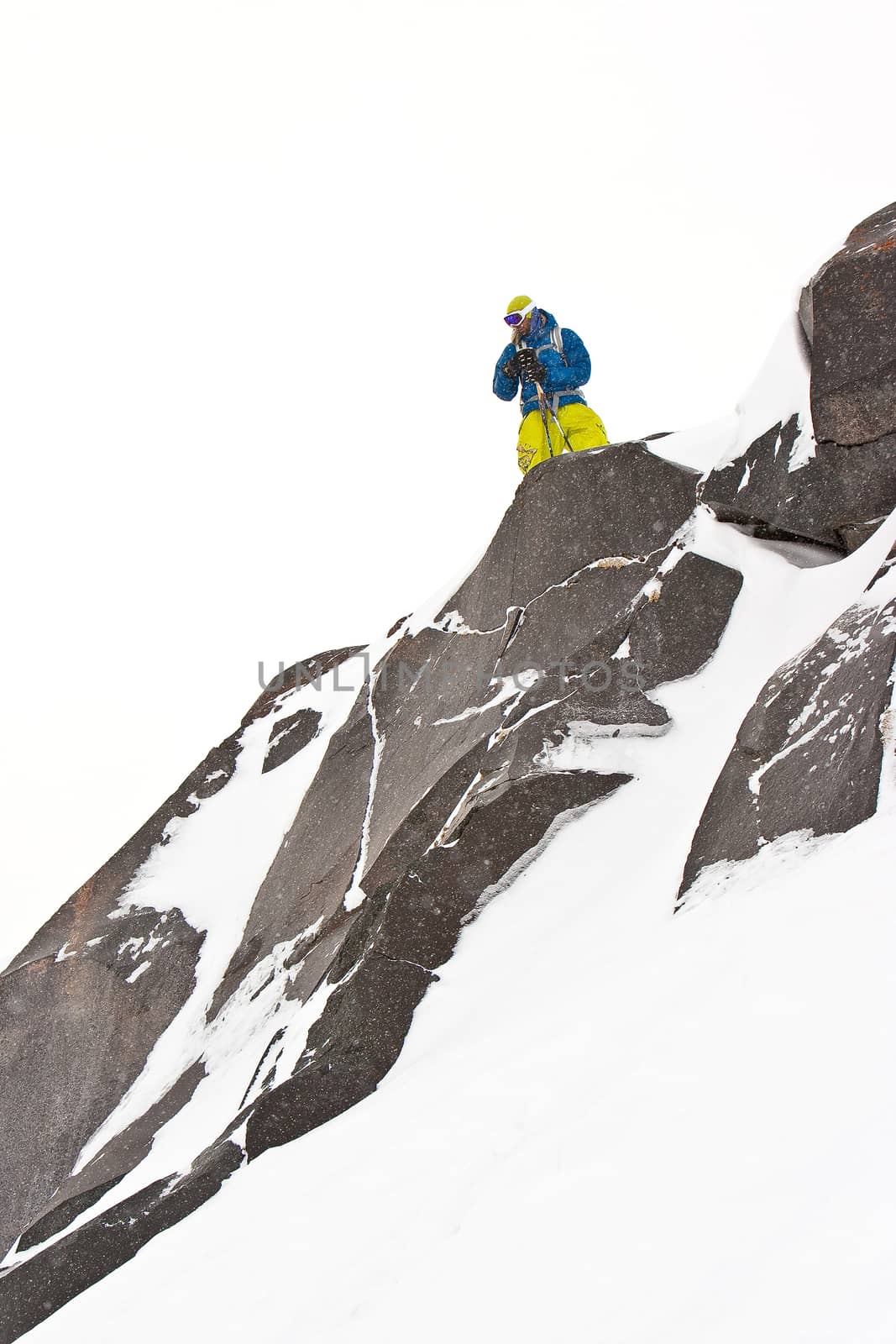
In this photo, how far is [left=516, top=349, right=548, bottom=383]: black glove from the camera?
1070 cm

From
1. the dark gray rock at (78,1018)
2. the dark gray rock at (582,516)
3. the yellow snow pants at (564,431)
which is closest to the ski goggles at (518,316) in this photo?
the yellow snow pants at (564,431)

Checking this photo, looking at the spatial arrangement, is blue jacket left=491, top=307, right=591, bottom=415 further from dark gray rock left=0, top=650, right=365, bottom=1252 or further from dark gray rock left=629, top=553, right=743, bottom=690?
dark gray rock left=0, top=650, right=365, bottom=1252

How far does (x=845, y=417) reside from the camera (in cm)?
754

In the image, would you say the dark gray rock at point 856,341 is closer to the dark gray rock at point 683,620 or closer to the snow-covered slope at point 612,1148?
the dark gray rock at point 683,620

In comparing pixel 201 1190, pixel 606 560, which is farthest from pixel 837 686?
pixel 201 1190

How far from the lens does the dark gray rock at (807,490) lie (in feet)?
24.9

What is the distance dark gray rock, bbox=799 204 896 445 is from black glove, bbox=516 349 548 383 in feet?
11.4

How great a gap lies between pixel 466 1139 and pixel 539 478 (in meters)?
6.49

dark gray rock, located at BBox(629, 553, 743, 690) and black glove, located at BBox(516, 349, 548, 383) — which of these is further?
black glove, located at BBox(516, 349, 548, 383)

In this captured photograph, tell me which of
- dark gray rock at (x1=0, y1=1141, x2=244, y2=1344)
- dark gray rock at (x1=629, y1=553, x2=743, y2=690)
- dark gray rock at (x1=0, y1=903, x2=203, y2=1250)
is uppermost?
dark gray rock at (x1=629, y1=553, x2=743, y2=690)

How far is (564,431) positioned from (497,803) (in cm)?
523

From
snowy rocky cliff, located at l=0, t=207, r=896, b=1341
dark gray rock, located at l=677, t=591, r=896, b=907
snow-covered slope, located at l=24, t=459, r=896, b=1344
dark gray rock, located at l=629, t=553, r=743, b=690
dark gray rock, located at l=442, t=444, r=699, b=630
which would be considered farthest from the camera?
dark gray rock, located at l=442, t=444, r=699, b=630

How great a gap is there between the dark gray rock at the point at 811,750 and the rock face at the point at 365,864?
1260 mm

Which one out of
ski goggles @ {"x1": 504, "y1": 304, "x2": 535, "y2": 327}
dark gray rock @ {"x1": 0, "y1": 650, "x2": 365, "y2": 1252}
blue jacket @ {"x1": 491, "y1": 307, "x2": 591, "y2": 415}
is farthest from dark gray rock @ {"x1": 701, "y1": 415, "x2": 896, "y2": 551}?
dark gray rock @ {"x1": 0, "y1": 650, "x2": 365, "y2": 1252}
